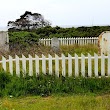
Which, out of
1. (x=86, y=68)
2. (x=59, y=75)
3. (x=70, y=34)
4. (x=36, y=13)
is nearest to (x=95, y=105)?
(x=59, y=75)

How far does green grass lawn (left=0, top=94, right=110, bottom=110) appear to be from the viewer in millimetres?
6148

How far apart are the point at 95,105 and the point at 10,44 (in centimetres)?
908

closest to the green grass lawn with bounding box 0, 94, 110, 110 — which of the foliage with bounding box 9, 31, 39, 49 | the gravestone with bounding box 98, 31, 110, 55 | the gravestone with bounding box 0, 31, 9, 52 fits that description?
the gravestone with bounding box 98, 31, 110, 55

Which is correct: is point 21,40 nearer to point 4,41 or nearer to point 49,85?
point 4,41

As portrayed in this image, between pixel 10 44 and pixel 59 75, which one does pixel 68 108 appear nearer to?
pixel 59 75

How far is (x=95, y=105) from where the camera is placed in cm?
626

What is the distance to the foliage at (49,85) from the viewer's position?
7.38 m

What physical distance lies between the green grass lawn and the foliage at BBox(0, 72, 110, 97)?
34 cm

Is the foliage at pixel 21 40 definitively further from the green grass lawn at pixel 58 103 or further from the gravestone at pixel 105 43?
the green grass lawn at pixel 58 103

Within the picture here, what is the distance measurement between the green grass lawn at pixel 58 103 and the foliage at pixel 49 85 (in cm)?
34

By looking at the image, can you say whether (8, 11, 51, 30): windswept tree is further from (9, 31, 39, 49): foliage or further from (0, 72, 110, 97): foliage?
(0, 72, 110, 97): foliage

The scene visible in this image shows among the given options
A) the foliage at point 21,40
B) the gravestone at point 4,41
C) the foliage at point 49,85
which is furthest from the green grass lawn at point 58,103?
the gravestone at point 4,41

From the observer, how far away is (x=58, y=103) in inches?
255

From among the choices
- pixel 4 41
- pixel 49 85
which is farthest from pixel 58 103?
pixel 4 41
